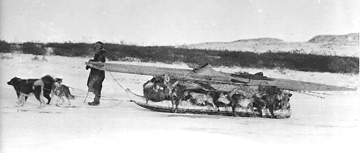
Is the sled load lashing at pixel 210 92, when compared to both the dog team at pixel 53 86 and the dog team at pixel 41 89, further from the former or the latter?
the dog team at pixel 41 89

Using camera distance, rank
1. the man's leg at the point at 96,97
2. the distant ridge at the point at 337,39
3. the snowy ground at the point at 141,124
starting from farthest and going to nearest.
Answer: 1. the distant ridge at the point at 337,39
2. the man's leg at the point at 96,97
3. the snowy ground at the point at 141,124

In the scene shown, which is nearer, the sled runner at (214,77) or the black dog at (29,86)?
the black dog at (29,86)

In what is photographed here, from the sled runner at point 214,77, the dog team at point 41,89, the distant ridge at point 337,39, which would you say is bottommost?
the dog team at point 41,89

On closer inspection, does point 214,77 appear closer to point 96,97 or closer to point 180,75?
point 180,75

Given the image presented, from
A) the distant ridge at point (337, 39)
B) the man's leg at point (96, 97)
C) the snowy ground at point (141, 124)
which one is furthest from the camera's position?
the distant ridge at point (337, 39)

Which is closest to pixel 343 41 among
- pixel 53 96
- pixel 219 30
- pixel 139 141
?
pixel 219 30

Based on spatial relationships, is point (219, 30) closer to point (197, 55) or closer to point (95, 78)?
point (197, 55)

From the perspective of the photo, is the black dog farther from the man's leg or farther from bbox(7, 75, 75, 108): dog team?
the man's leg

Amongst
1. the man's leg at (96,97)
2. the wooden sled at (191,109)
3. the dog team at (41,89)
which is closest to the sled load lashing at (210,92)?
the wooden sled at (191,109)

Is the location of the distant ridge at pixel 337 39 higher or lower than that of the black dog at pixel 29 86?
higher

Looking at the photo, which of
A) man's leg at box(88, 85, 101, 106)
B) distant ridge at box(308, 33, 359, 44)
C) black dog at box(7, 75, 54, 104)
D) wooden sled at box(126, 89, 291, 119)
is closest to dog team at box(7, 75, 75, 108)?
black dog at box(7, 75, 54, 104)
